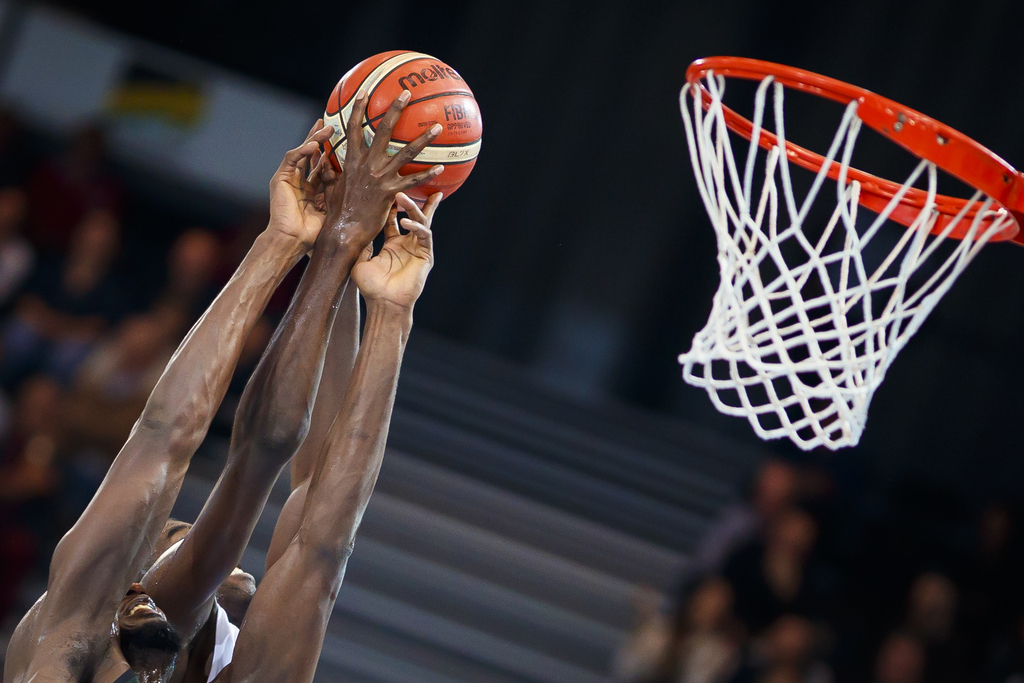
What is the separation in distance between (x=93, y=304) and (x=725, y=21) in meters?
5.02

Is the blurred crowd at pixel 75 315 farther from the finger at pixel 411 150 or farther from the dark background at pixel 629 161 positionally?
the finger at pixel 411 150

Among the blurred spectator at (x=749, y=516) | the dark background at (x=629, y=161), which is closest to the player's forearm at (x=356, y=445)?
the blurred spectator at (x=749, y=516)

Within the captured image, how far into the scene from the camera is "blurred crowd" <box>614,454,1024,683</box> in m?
4.98

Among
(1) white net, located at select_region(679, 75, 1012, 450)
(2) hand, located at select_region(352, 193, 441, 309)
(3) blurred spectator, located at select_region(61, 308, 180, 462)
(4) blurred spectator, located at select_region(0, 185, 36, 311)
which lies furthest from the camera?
(4) blurred spectator, located at select_region(0, 185, 36, 311)

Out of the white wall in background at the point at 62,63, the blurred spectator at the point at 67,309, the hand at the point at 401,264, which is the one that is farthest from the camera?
the white wall in background at the point at 62,63

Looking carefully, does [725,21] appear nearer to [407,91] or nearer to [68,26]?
[68,26]

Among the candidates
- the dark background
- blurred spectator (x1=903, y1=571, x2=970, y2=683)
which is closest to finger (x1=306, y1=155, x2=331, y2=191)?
the dark background

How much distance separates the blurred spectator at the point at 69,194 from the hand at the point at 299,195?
4176mm

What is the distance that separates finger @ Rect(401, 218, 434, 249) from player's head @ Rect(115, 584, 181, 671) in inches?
36.4

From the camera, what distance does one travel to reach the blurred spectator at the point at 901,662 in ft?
16.3

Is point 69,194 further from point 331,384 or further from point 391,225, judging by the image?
point 391,225

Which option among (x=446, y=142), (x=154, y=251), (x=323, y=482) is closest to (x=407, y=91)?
(x=446, y=142)

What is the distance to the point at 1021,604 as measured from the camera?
5.54 metres

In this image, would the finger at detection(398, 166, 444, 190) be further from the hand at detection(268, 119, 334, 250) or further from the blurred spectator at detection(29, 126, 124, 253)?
the blurred spectator at detection(29, 126, 124, 253)
